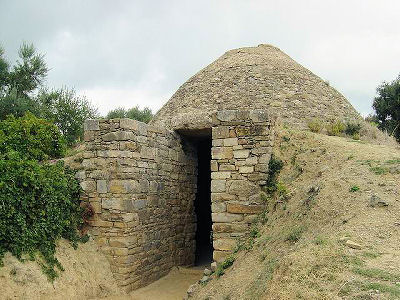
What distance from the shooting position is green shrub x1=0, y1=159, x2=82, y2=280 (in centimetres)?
561

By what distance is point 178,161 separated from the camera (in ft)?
29.8

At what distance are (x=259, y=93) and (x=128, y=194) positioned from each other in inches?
267

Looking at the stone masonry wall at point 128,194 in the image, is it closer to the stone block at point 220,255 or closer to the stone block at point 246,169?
the stone block at point 220,255

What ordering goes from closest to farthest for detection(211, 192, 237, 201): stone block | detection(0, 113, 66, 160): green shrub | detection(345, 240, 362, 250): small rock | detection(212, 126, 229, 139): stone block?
detection(345, 240, 362, 250): small rock, detection(211, 192, 237, 201): stone block, detection(212, 126, 229, 139): stone block, detection(0, 113, 66, 160): green shrub

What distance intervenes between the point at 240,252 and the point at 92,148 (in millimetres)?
3530

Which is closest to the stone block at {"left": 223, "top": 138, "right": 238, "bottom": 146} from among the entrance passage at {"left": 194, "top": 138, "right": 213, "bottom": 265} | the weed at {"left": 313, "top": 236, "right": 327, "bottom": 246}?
the weed at {"left": 313, "top": 236, "right": 327, "bottom": 246}

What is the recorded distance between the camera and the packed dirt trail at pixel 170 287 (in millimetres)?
7031

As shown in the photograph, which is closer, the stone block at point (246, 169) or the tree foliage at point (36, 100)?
the stone block at point (246, 169)

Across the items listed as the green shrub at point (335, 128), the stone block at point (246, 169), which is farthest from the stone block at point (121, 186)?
the green shrub at point (335, 128)

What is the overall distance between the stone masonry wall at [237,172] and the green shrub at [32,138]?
3920 millimetres

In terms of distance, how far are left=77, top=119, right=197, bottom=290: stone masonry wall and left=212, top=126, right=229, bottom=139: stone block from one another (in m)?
1.47

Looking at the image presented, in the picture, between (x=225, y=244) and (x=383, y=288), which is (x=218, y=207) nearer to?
(x=225, y=244)

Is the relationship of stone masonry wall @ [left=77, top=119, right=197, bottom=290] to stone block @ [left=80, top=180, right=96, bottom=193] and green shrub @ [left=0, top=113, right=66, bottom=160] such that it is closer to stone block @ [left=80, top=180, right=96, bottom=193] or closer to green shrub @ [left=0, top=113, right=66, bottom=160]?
stone block @ [left=80, top=180, right=96, bottom=193]

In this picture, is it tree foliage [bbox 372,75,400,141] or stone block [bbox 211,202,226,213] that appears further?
tree foliage [bbox 372,75,400,141]
